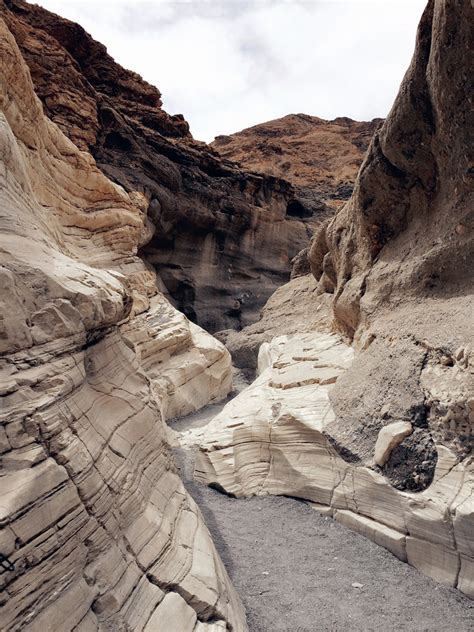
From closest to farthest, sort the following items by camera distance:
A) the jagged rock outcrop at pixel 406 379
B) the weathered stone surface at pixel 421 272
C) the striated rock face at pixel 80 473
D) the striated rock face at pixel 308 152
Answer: the striated rock face at pixel 80 473 < the jagged rock outcrop at pixel 406 379 < the weathered stone surface at pixel 421 272 < the striated rock face at pixel 308 152

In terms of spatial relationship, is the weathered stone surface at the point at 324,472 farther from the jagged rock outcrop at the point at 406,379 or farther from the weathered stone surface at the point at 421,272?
the weathered stone surface at the point at 421,272

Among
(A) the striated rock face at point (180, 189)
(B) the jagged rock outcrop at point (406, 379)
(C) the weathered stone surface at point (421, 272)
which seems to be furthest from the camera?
(A) the striated rock face at point (180, 189)

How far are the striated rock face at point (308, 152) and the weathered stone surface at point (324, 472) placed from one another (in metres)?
22.1

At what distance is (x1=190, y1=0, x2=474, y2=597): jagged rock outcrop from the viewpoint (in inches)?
133

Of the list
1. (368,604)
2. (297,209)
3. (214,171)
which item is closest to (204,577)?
(368,604)

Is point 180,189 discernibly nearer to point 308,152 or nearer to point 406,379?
point 406,379

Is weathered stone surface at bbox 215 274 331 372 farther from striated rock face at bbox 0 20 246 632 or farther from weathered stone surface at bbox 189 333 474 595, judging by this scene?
striated rock face at bbox 0 20 246 632

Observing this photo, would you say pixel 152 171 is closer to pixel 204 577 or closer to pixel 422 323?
pixel 422 323

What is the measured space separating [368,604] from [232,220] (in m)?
19.4

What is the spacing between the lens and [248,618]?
303cm

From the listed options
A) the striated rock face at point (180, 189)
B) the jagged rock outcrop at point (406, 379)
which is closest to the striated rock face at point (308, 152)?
the striated rock face at point (180, 189)

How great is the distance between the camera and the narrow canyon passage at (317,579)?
2.96 m

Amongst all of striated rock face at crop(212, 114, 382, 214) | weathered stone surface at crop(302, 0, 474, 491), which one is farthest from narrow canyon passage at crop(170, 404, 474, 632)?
striated rock face at crop(212, 114, 382, 214)

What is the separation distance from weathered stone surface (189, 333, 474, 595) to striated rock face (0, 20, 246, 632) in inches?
59.4
